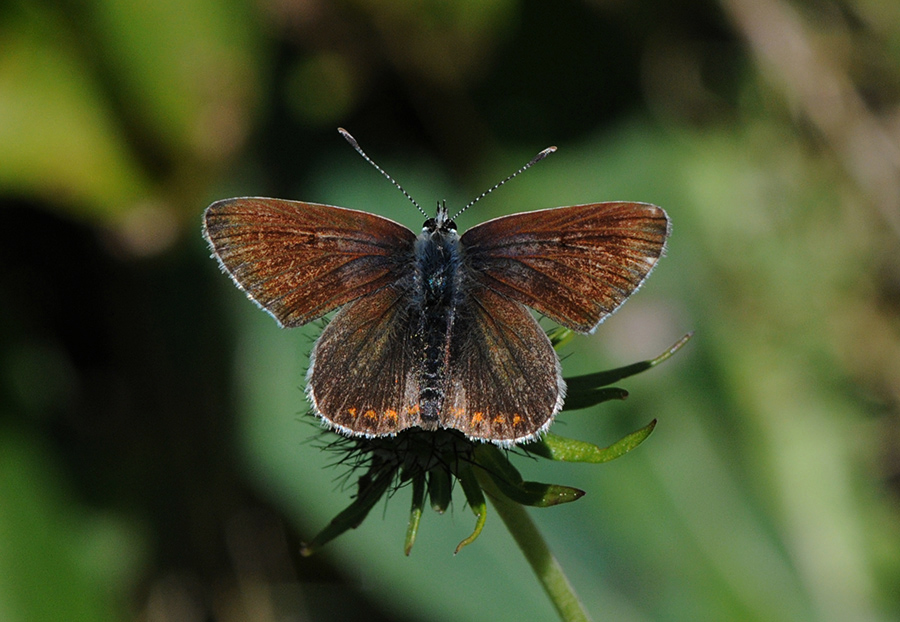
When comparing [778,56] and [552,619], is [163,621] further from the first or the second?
[778,56]

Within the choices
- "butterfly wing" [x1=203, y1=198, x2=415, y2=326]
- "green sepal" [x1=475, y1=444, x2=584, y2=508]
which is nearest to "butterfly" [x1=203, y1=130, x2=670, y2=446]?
"butterfly wing" [x1=203, y1=198, x2=415, y2=326]

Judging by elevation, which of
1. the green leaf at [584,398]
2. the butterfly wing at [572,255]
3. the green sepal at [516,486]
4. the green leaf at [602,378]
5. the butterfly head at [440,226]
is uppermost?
the butterfly head at [440,226]

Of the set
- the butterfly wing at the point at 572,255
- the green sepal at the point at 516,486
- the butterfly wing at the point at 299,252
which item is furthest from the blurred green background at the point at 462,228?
the green sepal at the point at 516,486

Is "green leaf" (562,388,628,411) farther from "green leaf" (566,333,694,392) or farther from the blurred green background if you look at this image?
the blurred green background

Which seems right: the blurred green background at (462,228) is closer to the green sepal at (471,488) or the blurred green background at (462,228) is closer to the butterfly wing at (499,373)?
the butterfly wing at (499,373)

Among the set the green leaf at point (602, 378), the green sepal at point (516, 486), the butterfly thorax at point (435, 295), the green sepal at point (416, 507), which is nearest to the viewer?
the green sepal at point (516, 486)

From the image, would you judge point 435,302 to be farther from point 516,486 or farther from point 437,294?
point 516,486

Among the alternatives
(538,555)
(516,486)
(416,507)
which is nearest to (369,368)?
(416,507)

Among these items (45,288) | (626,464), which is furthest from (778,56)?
(45,288)
